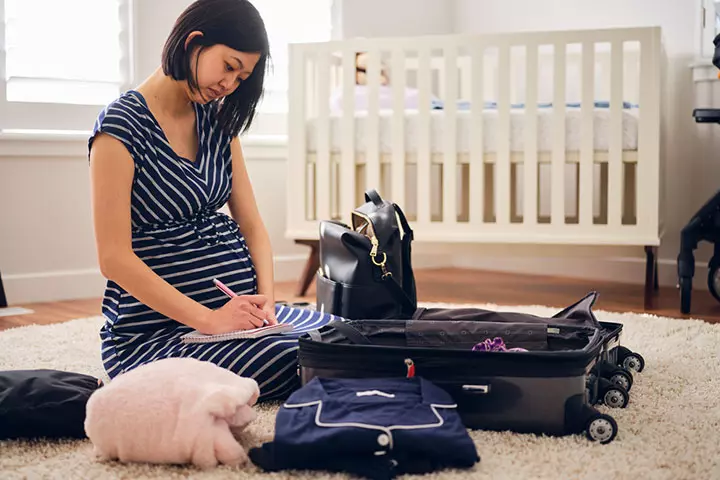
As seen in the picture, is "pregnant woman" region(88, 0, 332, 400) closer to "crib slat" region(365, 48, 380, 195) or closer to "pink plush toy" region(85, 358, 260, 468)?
"pink plush toy" region(85, 358, 260, 468)

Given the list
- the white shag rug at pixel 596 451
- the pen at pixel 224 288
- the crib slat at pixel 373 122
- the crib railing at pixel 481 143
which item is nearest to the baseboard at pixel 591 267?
the crib railing at pixel 481 143

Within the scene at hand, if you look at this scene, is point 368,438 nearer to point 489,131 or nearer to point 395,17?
point 489,131

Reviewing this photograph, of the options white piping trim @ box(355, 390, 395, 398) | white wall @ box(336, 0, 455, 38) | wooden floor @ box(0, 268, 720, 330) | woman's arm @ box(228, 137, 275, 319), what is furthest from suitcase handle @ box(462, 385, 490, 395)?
white wall @ box(336, 0, 455, 38)

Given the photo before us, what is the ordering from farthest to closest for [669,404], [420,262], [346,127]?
[420,262] → [346,127] → [669,404]

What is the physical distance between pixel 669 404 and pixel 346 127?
164cm

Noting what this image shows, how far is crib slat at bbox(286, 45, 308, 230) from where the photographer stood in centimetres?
285

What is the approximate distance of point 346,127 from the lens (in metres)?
2.82

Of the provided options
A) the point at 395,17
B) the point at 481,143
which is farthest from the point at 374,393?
the point at 395,17

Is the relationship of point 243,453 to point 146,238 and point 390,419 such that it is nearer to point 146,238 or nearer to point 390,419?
point 390,419

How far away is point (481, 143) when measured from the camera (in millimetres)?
2713

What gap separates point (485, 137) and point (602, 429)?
1658 mm

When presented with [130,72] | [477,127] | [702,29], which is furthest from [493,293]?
[130,72]

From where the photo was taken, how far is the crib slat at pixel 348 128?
9.23 feet

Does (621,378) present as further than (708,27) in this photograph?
No
